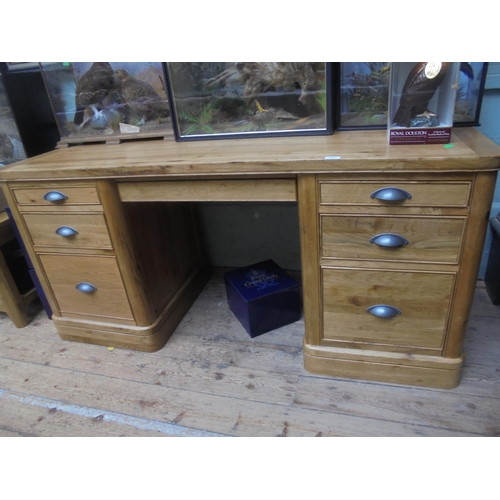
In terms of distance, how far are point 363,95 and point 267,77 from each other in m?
0.37

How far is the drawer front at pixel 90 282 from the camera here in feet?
5.10

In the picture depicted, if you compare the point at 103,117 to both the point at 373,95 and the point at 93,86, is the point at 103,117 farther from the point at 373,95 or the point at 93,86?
the point at 373,95

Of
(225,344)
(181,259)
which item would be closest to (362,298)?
(225,344)

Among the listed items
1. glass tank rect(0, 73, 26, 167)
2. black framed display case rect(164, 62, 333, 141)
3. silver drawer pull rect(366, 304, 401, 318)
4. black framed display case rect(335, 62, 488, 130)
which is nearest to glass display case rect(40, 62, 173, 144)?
black framed display case rect(164, 62, 333, 141)

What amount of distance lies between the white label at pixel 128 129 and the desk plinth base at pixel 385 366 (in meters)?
1.18

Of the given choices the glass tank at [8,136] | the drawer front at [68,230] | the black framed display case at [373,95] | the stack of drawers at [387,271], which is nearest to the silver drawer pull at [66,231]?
the drawer front at [68,230]

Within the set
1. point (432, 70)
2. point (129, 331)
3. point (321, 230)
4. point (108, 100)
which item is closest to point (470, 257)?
point (321, 230)

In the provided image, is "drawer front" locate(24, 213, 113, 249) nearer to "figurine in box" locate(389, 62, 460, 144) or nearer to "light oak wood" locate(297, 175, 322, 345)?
"light oak wood" locate(297, 175, 322, 345)

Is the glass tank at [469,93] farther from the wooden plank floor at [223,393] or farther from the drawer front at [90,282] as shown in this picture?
the drawer front at [90,282]

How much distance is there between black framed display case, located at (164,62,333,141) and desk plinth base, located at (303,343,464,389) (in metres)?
0.83

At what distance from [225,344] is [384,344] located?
668 mm

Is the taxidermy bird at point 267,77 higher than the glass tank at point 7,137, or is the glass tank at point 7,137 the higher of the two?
the taxidermy bird at point 267,77

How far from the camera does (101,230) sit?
4.80 feet

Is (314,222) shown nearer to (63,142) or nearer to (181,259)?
(181,259)
